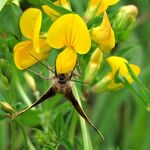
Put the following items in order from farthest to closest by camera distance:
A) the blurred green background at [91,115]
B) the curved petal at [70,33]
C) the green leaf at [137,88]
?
the blurred green background at [91,115]
the green leaf at [137,88]
the curved petal at [70,33]

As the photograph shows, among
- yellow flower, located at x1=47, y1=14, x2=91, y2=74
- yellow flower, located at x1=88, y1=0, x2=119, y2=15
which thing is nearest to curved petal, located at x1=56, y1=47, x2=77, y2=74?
yellow flower, located at x1=47, y1=14, x2=91, y2=74

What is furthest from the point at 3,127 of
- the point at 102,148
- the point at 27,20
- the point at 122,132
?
the point at 27,20

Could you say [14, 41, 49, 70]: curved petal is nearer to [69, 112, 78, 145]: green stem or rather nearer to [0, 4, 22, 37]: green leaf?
[0, 4, 22, 37]: green leaf

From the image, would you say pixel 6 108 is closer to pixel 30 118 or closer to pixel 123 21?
pixel 30 118

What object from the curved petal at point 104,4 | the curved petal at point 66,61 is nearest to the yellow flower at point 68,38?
the curved petal at point 66,61

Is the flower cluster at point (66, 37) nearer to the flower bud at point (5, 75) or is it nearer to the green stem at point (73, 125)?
the flower bud at point (5, 75)

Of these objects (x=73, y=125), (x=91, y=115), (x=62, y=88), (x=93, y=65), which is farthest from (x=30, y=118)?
(x=91, y=115)

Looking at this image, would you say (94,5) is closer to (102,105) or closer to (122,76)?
(122,76)
